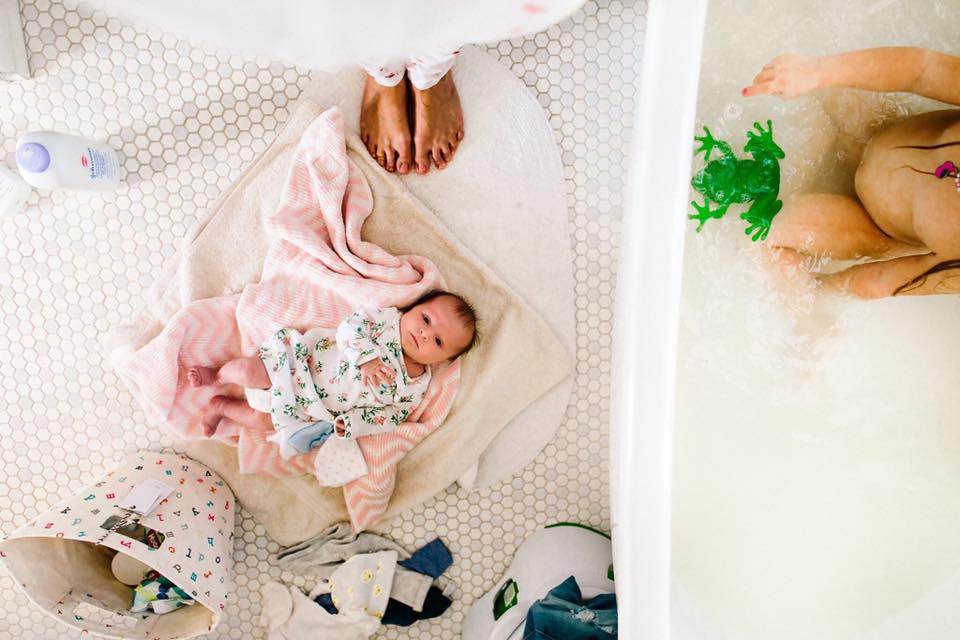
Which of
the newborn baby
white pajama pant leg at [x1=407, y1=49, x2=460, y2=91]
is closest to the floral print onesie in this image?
the newborn baby

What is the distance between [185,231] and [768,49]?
1.15 metres

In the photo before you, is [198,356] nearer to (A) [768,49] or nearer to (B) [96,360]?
(B) [96,360]

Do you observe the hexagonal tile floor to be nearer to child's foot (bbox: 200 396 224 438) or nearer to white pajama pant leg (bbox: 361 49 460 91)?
child's foot (bbox: 200 396 224 438)

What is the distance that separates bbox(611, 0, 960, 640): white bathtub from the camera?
1.17 m

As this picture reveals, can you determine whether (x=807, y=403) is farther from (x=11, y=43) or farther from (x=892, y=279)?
(x=11, y=43)

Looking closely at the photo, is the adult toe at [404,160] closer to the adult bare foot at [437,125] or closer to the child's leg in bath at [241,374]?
the adult bare foot at [437,125]

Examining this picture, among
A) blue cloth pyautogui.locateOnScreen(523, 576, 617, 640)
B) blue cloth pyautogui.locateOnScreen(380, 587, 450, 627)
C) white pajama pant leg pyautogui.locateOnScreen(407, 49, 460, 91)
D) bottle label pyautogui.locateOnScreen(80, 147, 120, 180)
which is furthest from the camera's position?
blue cloth pyautogui.locateOnScreen(380, 587, 450, 627)

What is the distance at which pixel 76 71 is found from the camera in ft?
4.56

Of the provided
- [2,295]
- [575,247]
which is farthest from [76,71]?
[575,247]

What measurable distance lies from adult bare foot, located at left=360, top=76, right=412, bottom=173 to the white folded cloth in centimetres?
66

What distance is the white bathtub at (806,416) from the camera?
3.84ft

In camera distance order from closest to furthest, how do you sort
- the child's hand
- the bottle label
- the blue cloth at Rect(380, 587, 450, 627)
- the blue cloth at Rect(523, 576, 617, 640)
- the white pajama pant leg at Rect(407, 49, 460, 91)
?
the white pajama pant leg at Rect(407, 49, 460, 91) < the child's hand < the blue cloth at Rect(523, 576, 617, 640) < the bottle label < the blue cloth at Rect(380, 587, 450, 627)

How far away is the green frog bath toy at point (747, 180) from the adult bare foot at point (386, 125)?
0.55 metres

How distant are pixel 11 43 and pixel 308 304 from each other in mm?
757
